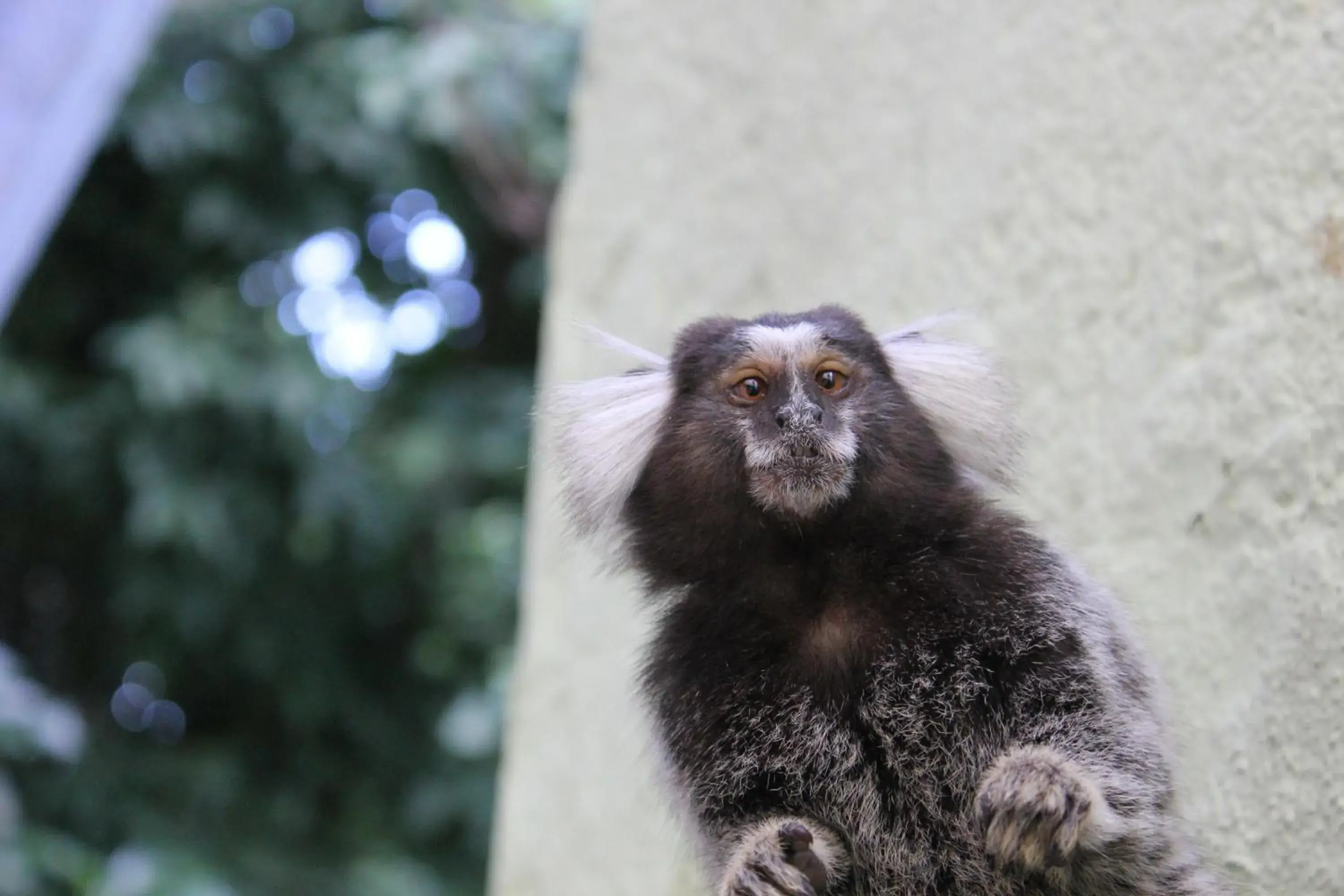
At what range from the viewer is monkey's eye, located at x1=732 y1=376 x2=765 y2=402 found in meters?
1.84

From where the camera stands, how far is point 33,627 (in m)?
6.41

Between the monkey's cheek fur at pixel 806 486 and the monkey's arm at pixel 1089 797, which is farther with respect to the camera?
the monkey's cheek fur at pixel 806 486

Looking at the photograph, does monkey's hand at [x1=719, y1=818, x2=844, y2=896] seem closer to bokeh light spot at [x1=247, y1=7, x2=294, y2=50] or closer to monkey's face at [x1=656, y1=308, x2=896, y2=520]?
monkey's face at [x1=656, y1=308, x2=896, y2=520]

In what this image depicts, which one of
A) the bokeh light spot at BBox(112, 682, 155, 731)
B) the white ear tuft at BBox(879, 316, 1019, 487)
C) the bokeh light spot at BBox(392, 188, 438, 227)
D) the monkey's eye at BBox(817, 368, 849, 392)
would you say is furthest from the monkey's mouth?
Result: the bokeh light spot at BBox(112, 682, 155, 731)

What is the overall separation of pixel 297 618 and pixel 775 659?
4645 millimetres

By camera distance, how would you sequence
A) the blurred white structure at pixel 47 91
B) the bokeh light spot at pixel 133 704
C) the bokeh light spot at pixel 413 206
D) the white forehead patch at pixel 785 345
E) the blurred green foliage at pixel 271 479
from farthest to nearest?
the bokeh light spot at pixel 133 704 → the bokeh light spot at pixel 413 206 → the blurred green foliage at pixel 271 479 → the blurred white structure at pixel 47 91 → the white forehead patch at pixel 785 345

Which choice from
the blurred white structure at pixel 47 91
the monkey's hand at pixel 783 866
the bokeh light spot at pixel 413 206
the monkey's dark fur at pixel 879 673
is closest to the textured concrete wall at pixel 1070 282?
the monkey's dark fur at pixel 879 673

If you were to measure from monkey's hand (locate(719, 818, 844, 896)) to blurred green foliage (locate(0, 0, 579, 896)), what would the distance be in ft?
12.4

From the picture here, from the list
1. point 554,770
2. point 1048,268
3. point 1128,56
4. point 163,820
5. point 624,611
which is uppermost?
point 1128,56

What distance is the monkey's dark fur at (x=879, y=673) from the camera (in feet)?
4.81

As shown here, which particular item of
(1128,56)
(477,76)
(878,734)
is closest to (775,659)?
(878,734)

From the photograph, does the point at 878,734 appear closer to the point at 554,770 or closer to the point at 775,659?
the point at 775,659

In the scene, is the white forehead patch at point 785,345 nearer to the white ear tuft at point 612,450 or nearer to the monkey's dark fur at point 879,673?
the monkey's dark fur at point 879,673

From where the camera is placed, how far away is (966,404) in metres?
1.88
